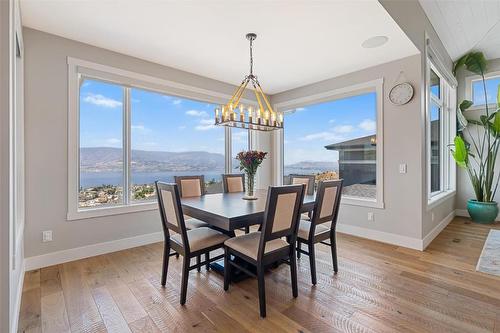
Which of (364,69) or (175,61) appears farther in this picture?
(364,69)

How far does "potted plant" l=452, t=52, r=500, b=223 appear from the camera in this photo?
170 inches

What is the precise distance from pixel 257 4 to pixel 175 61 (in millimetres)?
1687

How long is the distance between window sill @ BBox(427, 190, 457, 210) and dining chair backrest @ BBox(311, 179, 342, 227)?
1.85 meters

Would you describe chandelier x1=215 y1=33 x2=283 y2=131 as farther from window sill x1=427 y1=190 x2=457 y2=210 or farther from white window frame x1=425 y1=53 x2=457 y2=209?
white window frame x1=425 y1=53 x2=457 y2=209

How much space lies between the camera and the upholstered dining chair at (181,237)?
6.84ft

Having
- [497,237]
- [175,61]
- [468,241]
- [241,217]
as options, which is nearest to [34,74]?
[175,61]

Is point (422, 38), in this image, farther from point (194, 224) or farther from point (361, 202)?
point (194, 224)

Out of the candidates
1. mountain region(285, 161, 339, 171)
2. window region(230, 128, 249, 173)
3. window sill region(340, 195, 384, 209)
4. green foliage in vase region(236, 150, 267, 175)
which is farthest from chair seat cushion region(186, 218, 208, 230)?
mountain region(285, 161, 339, 171)

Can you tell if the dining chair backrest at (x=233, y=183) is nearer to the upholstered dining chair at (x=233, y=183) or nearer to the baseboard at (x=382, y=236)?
the upholstered dining chair at (x=233, y=183)

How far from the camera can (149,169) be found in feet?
12.2

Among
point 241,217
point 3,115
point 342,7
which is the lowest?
point 241,217

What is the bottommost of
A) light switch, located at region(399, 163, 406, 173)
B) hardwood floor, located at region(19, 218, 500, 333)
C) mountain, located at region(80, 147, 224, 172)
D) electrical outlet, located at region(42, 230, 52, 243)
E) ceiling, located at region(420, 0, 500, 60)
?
hardwood floor, located at region(19, 218, 500, 333)

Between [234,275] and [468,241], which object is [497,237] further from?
[234,275]

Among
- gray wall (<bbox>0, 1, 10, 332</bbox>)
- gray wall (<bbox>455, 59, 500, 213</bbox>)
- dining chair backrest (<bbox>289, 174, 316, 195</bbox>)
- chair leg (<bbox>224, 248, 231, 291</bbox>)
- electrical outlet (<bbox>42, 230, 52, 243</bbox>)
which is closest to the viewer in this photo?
gray wall (<bbox>0, 1, 10, 332</bbox>)
